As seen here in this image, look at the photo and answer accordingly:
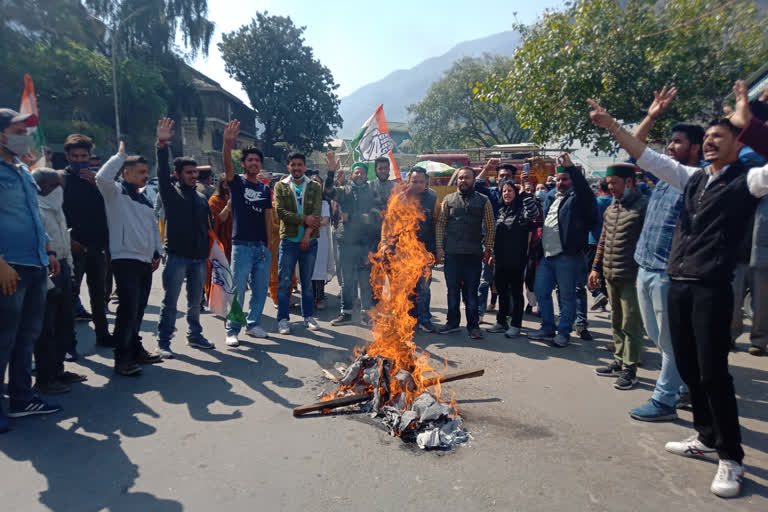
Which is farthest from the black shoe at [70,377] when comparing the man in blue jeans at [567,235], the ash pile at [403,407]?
the man in blue jeans at [567,235]

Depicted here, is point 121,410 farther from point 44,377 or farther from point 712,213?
point 712,213

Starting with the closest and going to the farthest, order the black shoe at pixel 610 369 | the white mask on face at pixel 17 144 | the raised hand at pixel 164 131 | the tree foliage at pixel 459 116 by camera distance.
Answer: the white mask on face at pixel 17 144 < the raised hand at pixel 164 131 < the black shoe at pixel 610 369 < the tree foliage at pixel 459 116

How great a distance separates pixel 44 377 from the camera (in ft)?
14.9

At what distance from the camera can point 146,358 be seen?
545 centimetres

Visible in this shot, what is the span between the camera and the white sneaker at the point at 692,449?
341cm

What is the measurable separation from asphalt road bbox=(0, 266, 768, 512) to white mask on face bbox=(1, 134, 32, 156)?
2241 mm

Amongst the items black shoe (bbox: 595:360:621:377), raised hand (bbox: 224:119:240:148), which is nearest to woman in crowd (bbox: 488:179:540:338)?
black shoe (bbox: 595:360:621:377)

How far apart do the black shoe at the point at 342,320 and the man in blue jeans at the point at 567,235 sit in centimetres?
294

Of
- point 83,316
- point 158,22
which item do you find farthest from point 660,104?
point 158,22

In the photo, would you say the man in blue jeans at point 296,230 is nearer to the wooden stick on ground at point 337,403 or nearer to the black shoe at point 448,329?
the black shoe at point 448,329

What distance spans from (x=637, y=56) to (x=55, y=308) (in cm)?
1602

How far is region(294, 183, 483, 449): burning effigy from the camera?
3.76 meters

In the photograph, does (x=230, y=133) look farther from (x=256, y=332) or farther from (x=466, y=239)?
(x=466, y=239)

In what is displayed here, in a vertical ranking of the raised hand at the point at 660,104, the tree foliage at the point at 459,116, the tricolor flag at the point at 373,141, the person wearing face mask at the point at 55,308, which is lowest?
the person wearing face mask at the point at 55,308
